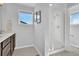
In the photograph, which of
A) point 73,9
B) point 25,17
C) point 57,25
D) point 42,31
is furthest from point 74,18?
point 25,17

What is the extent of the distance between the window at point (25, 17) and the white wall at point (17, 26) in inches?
2.0

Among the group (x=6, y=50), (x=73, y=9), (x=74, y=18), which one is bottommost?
(x=6, y=50)

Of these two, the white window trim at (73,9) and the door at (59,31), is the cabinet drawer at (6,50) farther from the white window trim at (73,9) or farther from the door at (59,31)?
the white window trim at (73,9)

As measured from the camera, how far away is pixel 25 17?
1.35m

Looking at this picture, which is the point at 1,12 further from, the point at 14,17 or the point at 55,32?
the point at 55,32

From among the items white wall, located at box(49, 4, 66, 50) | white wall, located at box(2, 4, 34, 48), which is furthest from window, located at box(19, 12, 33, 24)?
white wall, located at box(49, 4, 66, 50)

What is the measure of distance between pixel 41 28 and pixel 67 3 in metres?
0.46

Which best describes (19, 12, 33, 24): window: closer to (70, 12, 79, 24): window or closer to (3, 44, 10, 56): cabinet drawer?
(3, 44, 10, 56): cabinet drawer

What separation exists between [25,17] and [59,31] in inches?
19.5

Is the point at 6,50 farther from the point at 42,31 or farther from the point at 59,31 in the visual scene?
the point at 59,31

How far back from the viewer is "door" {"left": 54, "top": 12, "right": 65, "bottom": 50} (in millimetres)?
1362

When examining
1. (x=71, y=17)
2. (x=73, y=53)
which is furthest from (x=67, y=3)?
(x=73, y=53)

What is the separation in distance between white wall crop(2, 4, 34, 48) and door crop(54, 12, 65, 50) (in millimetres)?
323

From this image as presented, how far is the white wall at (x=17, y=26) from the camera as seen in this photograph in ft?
4.25
